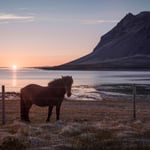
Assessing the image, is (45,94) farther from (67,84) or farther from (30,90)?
(67,84)

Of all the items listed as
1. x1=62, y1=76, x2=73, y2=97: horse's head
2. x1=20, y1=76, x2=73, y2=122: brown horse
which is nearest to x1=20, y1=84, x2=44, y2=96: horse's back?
x1=20, y1=76, x2=73, y2=122: brown horse

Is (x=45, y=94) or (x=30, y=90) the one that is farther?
(x=45, y=94)

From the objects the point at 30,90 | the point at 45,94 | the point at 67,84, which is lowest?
the point at 45,94

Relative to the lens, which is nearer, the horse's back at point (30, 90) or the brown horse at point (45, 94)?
the horse's back at point (30, 90)

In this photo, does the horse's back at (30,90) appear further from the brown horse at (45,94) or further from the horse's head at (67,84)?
the horse's head at (67,84)

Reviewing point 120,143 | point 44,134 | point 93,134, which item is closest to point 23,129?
point 44,134

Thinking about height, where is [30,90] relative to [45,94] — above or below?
above

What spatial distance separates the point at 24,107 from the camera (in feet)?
52.9

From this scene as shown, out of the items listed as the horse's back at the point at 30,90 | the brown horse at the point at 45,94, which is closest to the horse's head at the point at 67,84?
the brown horse at the point at 45,94

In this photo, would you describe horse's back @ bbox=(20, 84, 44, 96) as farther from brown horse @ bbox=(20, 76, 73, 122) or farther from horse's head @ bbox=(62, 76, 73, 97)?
horse's head @ bbox=(62, 76, 73, 97)

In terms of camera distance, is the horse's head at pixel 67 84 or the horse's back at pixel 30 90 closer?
the horse's back at pixel 30 90

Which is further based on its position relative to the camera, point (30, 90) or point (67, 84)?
point (67, 84)

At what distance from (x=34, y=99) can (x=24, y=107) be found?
0.57 m

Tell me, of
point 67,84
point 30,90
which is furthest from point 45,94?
point 67,84
